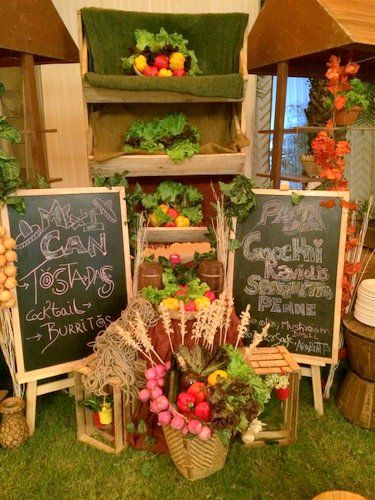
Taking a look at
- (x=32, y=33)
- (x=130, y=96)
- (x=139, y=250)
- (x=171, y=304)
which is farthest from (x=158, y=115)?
(x=171, y=304)

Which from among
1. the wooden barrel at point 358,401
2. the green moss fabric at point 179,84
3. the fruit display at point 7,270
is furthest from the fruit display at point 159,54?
the wooden barrel at point 358,401

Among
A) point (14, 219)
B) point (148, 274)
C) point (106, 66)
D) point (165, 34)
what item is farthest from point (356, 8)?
point (14, 219)

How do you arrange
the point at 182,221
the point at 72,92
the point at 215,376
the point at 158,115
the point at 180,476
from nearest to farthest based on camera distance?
the point at 215,376, the point at 180,476, the point at 182,221, the point at 158,115, the point at 72,92

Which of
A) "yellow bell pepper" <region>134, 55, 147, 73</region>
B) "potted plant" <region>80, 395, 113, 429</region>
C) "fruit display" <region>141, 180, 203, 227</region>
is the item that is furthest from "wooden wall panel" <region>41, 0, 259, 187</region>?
"potted plant" <region>80, 395, 113, 429</region>

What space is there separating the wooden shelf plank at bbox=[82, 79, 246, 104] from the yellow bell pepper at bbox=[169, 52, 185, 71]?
0.79 ft

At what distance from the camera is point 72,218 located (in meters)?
2.38

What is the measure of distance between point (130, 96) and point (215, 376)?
5.30 ft

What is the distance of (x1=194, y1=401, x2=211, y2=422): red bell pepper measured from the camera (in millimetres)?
1841

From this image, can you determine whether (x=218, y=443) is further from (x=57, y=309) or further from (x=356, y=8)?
(x=356, y=8)

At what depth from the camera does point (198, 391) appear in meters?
1.90

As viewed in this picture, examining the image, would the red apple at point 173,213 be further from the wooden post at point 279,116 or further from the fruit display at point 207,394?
the fruit display at point 207,394

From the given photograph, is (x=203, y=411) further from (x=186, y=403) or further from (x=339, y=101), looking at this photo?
(x=339, y=101)

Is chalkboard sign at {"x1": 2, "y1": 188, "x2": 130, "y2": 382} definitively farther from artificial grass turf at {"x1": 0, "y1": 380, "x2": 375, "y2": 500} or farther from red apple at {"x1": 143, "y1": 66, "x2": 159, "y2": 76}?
red apple at {"x1": 143, "y1": 66, "x2": 159, "y2": 76}

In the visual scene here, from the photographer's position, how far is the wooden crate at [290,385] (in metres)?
2.26
